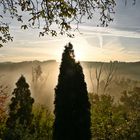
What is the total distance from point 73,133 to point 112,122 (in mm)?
17568

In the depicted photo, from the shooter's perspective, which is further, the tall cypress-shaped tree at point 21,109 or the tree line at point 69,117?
the tall cypress-shaped tree at point 21,109

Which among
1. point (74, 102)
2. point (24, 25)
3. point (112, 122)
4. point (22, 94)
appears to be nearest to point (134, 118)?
point (112, 122)

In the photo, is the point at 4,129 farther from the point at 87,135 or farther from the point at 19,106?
the point at 87,135

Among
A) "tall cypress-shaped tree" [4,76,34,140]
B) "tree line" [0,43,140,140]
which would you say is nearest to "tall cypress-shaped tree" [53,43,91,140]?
"tree line" [0,43,140,140]

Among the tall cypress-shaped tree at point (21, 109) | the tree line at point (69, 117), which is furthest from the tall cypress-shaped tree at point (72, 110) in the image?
the tall cypress-shaped tree at point (21, 109)

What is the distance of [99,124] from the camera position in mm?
59625

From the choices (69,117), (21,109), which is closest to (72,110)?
(69,117)

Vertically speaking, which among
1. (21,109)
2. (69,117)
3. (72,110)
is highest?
(72,110)

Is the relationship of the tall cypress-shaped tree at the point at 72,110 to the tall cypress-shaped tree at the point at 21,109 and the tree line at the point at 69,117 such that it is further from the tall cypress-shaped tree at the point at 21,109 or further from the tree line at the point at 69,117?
the tall cypress-shaped tree at the point at 21,109

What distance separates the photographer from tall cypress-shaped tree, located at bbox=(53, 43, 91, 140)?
42.3 meters

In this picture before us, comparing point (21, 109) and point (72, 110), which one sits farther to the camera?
point (21, 109)

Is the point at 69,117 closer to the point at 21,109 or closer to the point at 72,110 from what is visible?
the point at 72,110

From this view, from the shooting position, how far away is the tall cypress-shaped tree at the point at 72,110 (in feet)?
139

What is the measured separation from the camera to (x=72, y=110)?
1681 inches
